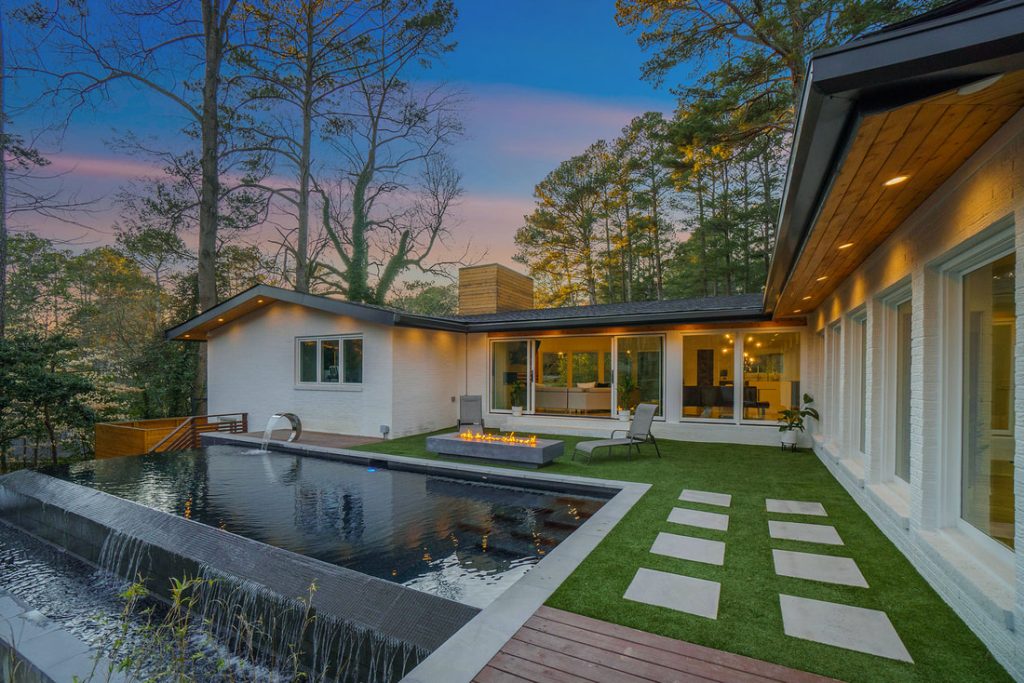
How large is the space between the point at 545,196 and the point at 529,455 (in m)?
17.3

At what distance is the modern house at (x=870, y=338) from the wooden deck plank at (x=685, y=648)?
1.09 meters

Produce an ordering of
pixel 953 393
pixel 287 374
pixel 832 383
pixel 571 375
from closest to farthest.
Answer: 1. pixel 953 393
2. pixel 832 383
3. pixel 287 374
4. pixel 571 375

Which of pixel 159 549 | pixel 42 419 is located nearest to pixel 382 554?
pixel 159 549

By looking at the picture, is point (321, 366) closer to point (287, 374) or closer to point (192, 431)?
point (287, 374)

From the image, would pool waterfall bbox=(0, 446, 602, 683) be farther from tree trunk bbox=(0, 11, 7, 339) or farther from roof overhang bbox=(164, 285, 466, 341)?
tree trunk bbox=(0, 11, 7, 339)

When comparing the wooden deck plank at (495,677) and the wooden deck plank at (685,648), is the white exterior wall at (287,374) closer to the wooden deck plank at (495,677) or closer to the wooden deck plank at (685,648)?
the wooden deck plank at (685,648)

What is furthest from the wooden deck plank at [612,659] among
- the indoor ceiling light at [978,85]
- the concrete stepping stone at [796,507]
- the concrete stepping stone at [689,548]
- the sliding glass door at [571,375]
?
the sliding glass door at [571,375]

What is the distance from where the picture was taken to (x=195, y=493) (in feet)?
19.8

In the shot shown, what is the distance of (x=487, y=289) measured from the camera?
14.4 meters

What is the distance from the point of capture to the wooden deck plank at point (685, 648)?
220 cm

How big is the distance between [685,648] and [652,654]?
0.65ft

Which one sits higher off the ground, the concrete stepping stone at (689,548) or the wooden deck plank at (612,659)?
the wooden deck plank at (612,659)

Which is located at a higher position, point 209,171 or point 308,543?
point 209,171

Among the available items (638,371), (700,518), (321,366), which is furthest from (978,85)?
(321,366)
